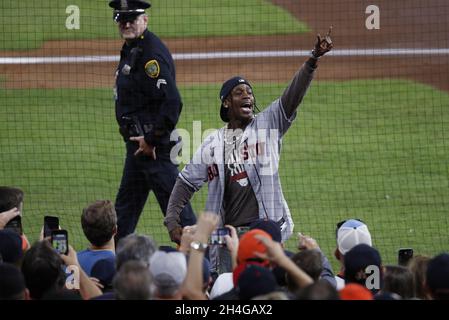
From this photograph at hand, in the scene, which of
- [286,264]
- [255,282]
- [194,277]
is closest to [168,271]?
[194,277]

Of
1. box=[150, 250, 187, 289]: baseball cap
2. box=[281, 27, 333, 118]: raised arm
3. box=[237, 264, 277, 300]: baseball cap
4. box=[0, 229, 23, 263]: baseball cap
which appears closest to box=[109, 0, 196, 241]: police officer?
box=[281, 27, 333, 118]: raised arm

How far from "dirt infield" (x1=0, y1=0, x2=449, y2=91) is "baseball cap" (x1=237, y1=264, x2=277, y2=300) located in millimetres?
9583

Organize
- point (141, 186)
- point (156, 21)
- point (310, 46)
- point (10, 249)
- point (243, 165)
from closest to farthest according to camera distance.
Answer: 1. point (10, 249)
2. point (243, 165)
3. point (141, 186)
4. point (310, 46)
5. point (156, 21)

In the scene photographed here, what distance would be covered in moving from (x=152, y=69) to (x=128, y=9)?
22.3 inches

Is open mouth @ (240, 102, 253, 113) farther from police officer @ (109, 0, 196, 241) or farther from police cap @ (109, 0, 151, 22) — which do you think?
police cap @ (109, 0, 151, 22)

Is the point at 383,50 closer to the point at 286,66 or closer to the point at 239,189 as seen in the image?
the point at 286,66

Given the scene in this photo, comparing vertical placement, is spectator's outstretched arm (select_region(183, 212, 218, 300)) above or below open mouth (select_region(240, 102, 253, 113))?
below

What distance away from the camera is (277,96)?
13727mm

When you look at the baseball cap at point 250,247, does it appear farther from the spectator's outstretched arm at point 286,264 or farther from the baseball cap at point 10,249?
the baseball cap at point 10,249

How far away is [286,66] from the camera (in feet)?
49.9

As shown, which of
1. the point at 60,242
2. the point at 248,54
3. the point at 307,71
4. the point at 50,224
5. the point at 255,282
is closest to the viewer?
the point at 255,282

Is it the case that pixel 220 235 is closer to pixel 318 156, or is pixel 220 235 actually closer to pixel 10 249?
pixel 10 249

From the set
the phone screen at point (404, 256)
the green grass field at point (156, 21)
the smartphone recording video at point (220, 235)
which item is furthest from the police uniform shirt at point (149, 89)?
the green grass field at point (156, 21)

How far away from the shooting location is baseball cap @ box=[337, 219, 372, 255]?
6.11 meters
